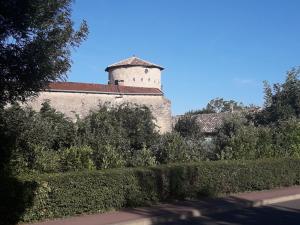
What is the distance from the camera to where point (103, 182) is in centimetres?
1346

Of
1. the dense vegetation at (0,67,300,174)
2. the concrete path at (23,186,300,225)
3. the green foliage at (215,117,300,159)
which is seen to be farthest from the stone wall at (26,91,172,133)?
the concrete path at (23,186,300,225)

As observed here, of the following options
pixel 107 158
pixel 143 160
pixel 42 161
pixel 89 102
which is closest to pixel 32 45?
pixel 42 161

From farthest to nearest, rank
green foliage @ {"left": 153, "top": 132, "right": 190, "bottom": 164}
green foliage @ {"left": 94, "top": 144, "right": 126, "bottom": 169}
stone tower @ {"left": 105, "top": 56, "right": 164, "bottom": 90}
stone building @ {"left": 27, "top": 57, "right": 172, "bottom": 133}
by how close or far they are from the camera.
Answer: stone tower @ {"left": 105, "top": 56, "right": 164, "bottom": 90} < stone building @ {"left": 27, "top": 57, "right": 172, "bottom": 133} < green foliage @ {"left": 153, "top": 132, "right": 190, "bottom": 164} < green foliage @ {"left": 94, "top": 144, "right": 126, "bottom": 169}

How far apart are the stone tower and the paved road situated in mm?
38191

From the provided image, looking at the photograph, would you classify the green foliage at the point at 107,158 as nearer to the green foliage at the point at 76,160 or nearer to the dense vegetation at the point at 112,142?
the dense vegetation at the point at 112,142

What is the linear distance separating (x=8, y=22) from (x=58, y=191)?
14.4 feet

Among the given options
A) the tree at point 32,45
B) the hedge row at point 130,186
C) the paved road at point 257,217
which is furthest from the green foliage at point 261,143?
the tree at point 32,45

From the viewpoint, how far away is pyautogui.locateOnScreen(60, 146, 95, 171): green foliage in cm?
1561

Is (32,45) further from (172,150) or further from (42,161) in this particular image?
(172,150)

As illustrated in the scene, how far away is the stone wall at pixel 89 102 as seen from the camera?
31.3m

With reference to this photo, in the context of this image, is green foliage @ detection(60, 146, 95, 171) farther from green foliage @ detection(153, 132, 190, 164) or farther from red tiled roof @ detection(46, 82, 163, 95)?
red tiled roof @ detection(46, 82, 163, 95)

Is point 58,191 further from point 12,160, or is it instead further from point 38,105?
point 38,105

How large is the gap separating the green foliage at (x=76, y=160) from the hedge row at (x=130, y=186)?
2.00 m

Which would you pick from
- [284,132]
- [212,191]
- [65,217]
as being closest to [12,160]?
[65,217]
